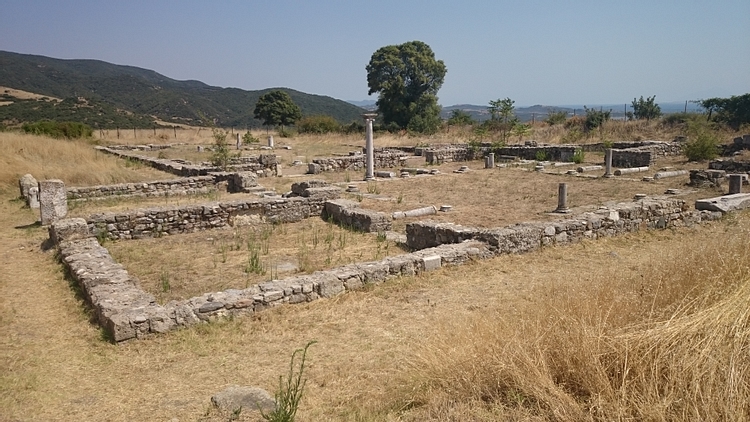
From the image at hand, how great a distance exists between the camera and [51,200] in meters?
13.0

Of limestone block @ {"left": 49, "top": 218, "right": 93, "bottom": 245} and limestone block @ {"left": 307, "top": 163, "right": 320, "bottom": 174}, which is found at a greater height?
limestone block @ {"left": 307, "top": 163, "right": 320, "bottom": 174}

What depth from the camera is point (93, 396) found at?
190 inches

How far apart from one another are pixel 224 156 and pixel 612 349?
20.9 metres

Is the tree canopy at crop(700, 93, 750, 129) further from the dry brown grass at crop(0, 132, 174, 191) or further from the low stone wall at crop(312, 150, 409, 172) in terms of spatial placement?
the dry brown grass at crop(0, 132, 174, 191)

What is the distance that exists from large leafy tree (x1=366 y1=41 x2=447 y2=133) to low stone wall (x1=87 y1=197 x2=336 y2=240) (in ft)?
127

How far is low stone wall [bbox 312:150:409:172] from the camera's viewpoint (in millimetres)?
24969

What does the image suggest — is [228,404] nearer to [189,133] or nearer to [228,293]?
[228,293]

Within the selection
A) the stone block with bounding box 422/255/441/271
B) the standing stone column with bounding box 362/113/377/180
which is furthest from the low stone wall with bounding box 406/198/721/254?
the standing stone column with bounding box 362/113/377/180

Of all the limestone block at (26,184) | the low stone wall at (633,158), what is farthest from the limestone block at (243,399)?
the low stone wall at (633,158)

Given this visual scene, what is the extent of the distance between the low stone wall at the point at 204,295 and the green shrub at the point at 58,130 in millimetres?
27067

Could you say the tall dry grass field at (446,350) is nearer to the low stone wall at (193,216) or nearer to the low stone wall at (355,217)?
the low stone wall at (193,216)

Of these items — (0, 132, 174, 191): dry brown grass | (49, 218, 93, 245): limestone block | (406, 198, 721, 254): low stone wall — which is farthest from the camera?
(0, 132, 174, 191): dry brown grass

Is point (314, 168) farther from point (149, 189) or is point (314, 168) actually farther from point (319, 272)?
point (319, 272)

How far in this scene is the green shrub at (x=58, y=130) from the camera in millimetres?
32219
